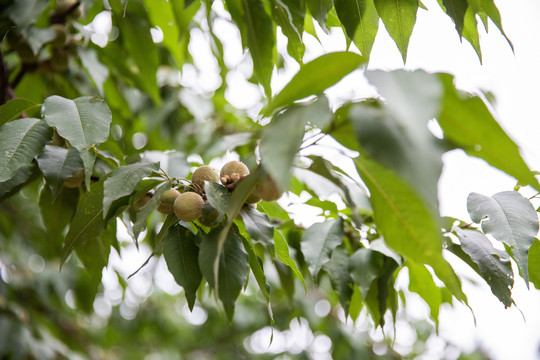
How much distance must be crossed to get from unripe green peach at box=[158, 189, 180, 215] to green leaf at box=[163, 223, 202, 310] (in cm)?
3

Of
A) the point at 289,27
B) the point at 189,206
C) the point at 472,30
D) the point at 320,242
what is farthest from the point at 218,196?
the point at 472,30

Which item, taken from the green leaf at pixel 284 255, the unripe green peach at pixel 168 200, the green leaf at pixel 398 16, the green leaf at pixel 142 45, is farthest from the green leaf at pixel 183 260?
the green leaf at pixel 142 45

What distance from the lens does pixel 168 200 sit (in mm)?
714

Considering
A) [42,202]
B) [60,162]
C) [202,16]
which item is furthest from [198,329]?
[60,162]

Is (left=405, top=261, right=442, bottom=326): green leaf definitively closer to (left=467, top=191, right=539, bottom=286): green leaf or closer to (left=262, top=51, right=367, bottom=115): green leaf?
(left=467, top=191, right=539, bottom=286): green leaf

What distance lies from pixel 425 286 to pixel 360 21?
482 millimetres

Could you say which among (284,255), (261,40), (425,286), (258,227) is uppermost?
(261,40)

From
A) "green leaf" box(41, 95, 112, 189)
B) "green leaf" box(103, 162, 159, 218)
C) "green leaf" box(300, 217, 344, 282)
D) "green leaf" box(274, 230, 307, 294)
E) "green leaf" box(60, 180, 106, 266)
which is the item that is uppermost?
"green leaf" box(41, 95, 112, 189)

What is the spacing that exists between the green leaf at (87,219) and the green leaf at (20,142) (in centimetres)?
10

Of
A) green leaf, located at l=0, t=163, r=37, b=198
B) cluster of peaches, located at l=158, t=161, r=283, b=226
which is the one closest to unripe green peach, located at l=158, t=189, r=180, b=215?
cluster of peaches, located at l=158, t=161, r=283, b=226

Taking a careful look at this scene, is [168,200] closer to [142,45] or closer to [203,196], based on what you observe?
[203,196]

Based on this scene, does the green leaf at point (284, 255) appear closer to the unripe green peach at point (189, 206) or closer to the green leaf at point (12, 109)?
the unripe green peach at point (189, 206)

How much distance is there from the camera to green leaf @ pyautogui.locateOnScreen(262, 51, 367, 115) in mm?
479

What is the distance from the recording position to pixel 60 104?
0.74 m
